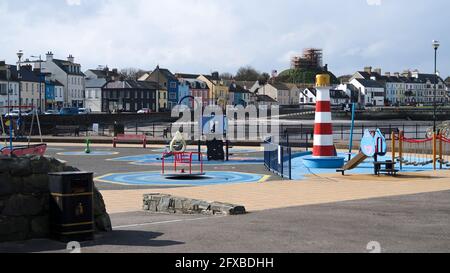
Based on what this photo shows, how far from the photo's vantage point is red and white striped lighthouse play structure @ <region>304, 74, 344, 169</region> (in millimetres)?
26062

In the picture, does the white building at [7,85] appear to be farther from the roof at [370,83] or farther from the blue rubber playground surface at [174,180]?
the roof at [370,83]

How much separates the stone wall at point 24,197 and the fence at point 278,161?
1287 cm

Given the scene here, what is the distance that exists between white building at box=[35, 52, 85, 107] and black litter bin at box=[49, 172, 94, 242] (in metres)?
110

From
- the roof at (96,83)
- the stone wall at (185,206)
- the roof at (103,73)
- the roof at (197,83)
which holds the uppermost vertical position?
the roof at (103,73)

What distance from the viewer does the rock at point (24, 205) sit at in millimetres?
10141

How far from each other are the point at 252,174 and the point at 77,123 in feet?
194

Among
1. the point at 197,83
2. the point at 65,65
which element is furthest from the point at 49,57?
the point at 197,83

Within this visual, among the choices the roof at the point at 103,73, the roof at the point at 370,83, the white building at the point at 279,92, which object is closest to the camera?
the roof at the point at 103,73

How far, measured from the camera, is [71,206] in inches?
402

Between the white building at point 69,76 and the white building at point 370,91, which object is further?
the white building at point 370,91

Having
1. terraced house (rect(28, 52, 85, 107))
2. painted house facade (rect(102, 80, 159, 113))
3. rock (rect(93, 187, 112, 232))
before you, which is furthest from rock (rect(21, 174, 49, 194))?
painted house facade (rect(102, 80, 159, 113))

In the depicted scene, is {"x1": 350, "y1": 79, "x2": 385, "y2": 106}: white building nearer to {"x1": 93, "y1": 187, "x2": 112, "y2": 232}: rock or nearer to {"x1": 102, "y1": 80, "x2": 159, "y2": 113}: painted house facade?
{"x1": 102, "y1": 80, "x2": 159, "y2": 113}: painted house facade

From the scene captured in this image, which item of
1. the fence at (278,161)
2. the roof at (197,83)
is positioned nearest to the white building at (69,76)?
A: the roof at (197,83)

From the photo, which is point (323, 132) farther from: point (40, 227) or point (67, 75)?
point (67, 75)
